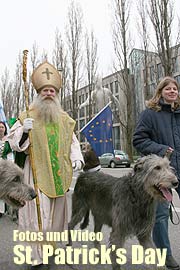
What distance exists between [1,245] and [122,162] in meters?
22.9

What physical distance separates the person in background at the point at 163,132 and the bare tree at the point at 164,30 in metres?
16.6

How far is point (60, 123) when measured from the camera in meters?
4.59

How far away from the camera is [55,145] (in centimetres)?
444

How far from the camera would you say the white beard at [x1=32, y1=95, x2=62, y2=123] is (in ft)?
14.7

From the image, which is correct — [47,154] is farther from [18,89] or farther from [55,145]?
[18,89]

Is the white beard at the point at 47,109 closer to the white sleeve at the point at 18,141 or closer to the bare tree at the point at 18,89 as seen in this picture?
the white sleeve at the point at 18,141

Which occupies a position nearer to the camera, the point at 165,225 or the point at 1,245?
the point at 165,225

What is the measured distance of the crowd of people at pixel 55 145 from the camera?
166 inches

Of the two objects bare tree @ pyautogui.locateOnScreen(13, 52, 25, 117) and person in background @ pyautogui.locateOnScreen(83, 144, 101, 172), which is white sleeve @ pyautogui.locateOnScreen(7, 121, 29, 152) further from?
bare tree @ pyautogui.locateOnScreen(13, 52, 25, 117)

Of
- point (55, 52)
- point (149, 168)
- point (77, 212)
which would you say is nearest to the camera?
point (149, 168)

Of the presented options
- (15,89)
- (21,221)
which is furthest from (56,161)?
(15,89)

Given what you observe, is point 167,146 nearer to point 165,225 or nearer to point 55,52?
point 165,225

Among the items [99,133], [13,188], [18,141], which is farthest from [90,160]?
[13,188]

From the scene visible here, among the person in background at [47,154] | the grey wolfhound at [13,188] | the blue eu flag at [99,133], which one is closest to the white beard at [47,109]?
the person in background at [47,154]
